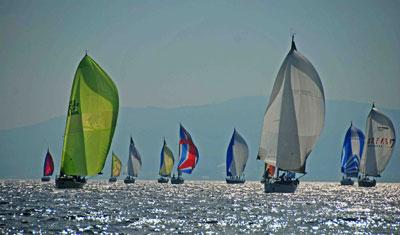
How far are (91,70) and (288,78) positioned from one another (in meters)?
19.6

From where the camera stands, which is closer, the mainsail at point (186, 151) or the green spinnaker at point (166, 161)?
the mainsail at point (186, 151)

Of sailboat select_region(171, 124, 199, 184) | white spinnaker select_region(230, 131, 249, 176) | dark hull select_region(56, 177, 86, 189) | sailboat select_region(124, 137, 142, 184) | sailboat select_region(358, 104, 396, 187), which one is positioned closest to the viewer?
dark hull select_region(56, 177, 86, 189)

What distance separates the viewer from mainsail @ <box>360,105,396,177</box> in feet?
347

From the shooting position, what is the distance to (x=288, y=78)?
71562mm

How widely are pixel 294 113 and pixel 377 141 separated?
3870 centimetres

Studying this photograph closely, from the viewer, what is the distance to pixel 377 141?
347 ft

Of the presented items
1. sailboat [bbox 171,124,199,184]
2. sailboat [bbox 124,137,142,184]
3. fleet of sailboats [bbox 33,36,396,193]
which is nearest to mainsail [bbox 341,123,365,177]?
sailboat [bbox 171,124,199,184]

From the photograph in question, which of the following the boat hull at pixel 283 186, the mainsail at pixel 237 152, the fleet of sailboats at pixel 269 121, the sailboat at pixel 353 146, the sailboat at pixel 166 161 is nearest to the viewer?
the fleet of sailboats at pixel 269 121

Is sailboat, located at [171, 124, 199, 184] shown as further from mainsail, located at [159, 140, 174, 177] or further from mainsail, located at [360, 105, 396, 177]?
mainsail, located at [360, 105, 396, 177]

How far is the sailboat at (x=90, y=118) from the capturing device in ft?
223

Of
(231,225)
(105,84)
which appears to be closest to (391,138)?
(105,84)

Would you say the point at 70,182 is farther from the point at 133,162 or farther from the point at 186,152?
the point at 133,162

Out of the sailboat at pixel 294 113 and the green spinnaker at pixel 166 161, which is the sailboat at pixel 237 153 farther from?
the sailboat at pixel 294 113

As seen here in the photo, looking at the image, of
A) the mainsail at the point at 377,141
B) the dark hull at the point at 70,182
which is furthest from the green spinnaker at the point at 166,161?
the dark hull at the point at 70,182
